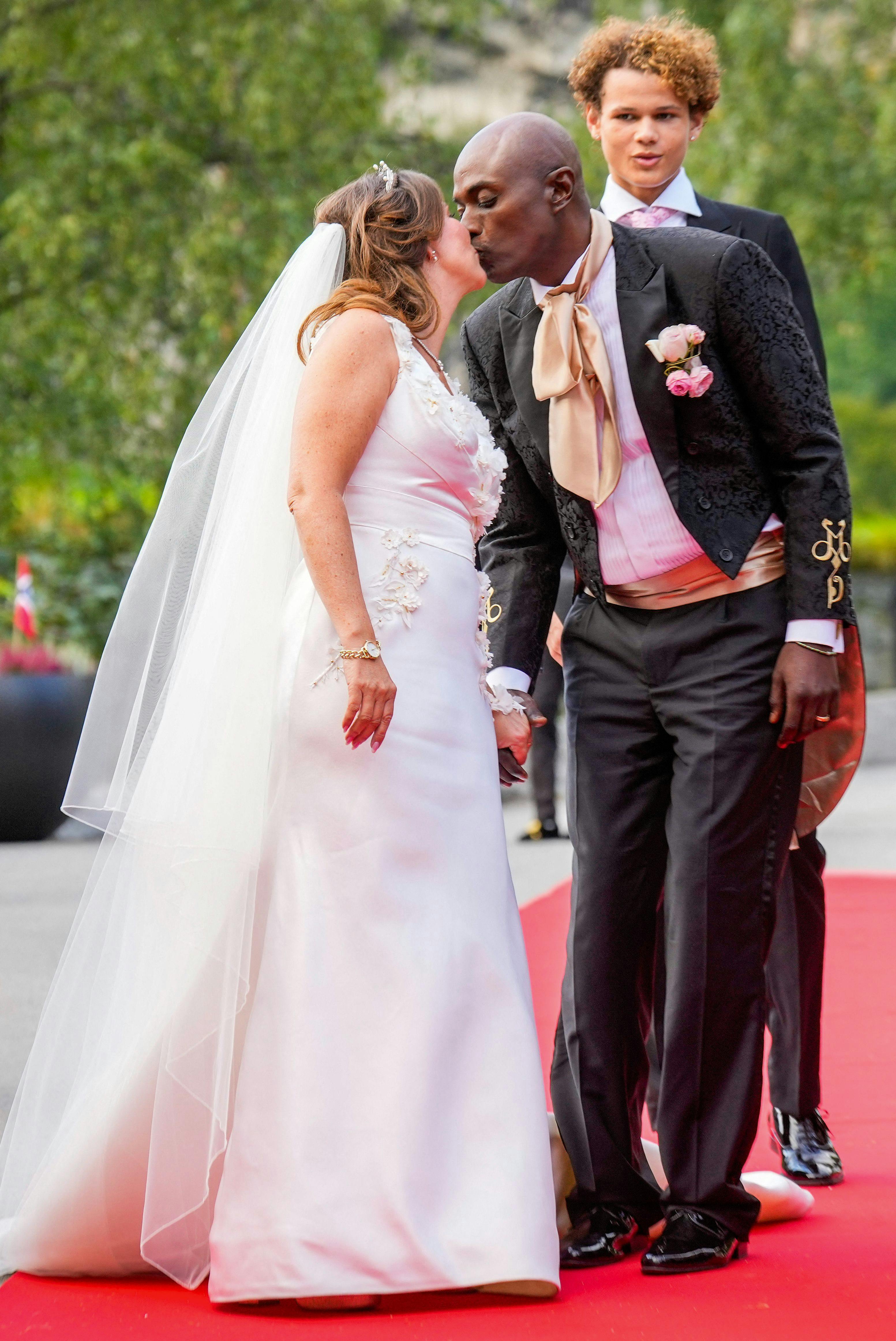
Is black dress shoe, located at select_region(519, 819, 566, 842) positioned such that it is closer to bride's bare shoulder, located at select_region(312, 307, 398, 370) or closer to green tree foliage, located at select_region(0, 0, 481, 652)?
green tree foliage, located at select_region(0, 0, 481, 652)

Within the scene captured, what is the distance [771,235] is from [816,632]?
1467 mm

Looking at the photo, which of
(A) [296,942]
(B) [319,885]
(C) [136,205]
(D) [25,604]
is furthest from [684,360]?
(C) [136,205]

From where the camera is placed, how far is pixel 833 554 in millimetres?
2936

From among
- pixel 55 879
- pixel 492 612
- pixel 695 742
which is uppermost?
pixel 492 612

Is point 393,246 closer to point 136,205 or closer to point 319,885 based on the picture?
point 319,885

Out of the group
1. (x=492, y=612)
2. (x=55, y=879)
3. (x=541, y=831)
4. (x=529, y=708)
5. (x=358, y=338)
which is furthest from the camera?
(x=541, y=831)

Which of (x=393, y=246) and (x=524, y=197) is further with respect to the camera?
(x=393, y=246)

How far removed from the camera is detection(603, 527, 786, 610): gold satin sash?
3.00 meters

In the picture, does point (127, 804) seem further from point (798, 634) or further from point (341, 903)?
point (798, 634)

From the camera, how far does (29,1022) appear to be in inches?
203

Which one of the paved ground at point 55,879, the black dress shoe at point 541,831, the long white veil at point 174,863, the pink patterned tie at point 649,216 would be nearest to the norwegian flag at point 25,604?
the paved ground at point 55,879

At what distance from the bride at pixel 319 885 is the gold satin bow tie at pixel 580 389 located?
16 centimetres

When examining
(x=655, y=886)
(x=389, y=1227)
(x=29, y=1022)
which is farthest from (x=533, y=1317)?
(x=29, y=1022)

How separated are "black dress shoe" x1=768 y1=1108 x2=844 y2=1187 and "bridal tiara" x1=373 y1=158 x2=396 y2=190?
2.11 m
